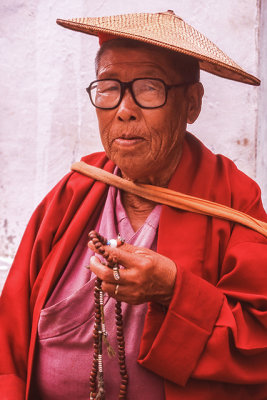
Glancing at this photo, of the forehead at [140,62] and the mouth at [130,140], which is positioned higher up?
the forehead at [140,62]

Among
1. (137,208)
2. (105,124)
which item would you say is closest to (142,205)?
(137,208)

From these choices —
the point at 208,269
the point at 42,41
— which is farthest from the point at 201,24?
the point at 208,269

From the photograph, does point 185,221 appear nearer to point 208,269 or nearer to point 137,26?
point 208,269

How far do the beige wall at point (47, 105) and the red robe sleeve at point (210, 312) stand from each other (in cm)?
90

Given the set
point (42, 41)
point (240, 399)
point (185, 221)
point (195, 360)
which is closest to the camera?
point (195, 360)

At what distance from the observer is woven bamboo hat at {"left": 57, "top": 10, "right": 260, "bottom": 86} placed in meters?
1.67

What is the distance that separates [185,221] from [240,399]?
0.61 meters

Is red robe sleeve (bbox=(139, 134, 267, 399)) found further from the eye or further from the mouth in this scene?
the eye

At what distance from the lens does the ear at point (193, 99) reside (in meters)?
1.95

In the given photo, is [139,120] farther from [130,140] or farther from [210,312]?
[210,312]

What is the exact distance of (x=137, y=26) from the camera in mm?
1775

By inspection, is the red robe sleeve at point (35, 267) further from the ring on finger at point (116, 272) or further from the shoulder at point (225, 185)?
the ring on finger at point (116, 272)

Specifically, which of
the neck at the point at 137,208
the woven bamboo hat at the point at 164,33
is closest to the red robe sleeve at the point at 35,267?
the neck at the point at 137,208

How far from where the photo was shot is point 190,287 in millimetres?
1597
